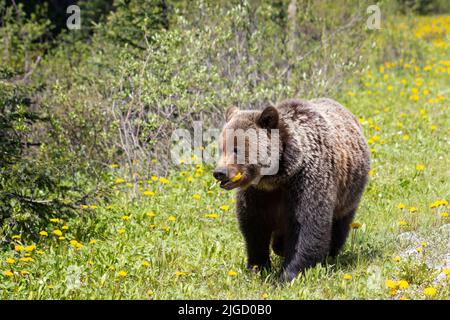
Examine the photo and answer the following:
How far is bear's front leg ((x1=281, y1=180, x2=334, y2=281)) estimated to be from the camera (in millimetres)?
5352

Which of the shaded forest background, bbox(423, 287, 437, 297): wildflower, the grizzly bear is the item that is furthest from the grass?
the shaded forest background

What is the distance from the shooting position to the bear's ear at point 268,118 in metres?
5.24

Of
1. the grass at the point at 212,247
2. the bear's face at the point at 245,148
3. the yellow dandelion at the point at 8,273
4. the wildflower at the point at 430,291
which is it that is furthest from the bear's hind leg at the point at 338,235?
the yellow dandelion at the point at 8,273

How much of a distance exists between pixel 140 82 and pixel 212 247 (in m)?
3.15

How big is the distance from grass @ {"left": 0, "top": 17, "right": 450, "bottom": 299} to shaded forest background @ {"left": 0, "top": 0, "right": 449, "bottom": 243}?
1.50 feet

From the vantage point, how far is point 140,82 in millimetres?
8594

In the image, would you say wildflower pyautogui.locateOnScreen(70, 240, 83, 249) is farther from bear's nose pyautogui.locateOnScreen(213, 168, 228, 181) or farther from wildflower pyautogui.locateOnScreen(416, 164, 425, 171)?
wildflower pyautogui.locateOnScreen(416, 164, 425, 171)

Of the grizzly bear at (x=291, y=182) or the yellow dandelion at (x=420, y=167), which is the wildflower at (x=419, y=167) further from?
the grizzly bear at (x=291, y=182)

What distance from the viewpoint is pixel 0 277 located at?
17.5 feet

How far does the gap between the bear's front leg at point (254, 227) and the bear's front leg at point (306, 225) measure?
0.85 feet

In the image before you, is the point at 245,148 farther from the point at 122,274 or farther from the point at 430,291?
the point at 430,291

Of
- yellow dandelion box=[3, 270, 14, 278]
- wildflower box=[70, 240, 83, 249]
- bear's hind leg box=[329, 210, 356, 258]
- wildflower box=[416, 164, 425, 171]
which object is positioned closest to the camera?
yellow dandelion box=[3, 270, 14, 278]
